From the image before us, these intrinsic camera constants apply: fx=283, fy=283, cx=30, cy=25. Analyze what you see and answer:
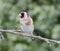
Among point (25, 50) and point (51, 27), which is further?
point (51, 27)

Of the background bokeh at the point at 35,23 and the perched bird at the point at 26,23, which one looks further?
the background bokeh at the point at 35,23

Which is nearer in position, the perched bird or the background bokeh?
the perched bird

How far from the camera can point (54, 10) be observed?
9.13ft

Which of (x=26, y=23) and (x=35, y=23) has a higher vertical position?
(x=26, y=23)

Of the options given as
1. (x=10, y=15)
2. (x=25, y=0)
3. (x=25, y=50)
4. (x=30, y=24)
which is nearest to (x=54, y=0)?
(x=25, y=0)

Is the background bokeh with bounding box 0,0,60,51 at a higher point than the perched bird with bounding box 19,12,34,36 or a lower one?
lower

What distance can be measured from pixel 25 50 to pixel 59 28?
371 millimetres

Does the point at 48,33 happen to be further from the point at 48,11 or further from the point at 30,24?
the point at 30,24

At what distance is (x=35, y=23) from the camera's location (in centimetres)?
275

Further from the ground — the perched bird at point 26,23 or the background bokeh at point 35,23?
the perched bird at point 26,23

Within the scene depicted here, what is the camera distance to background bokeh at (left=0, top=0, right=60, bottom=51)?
2.66 meters

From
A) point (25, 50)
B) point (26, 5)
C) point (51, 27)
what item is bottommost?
point (25, 50)

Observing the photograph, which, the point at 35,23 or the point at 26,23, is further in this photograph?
the point at 35,23

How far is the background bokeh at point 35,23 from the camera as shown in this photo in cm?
266
